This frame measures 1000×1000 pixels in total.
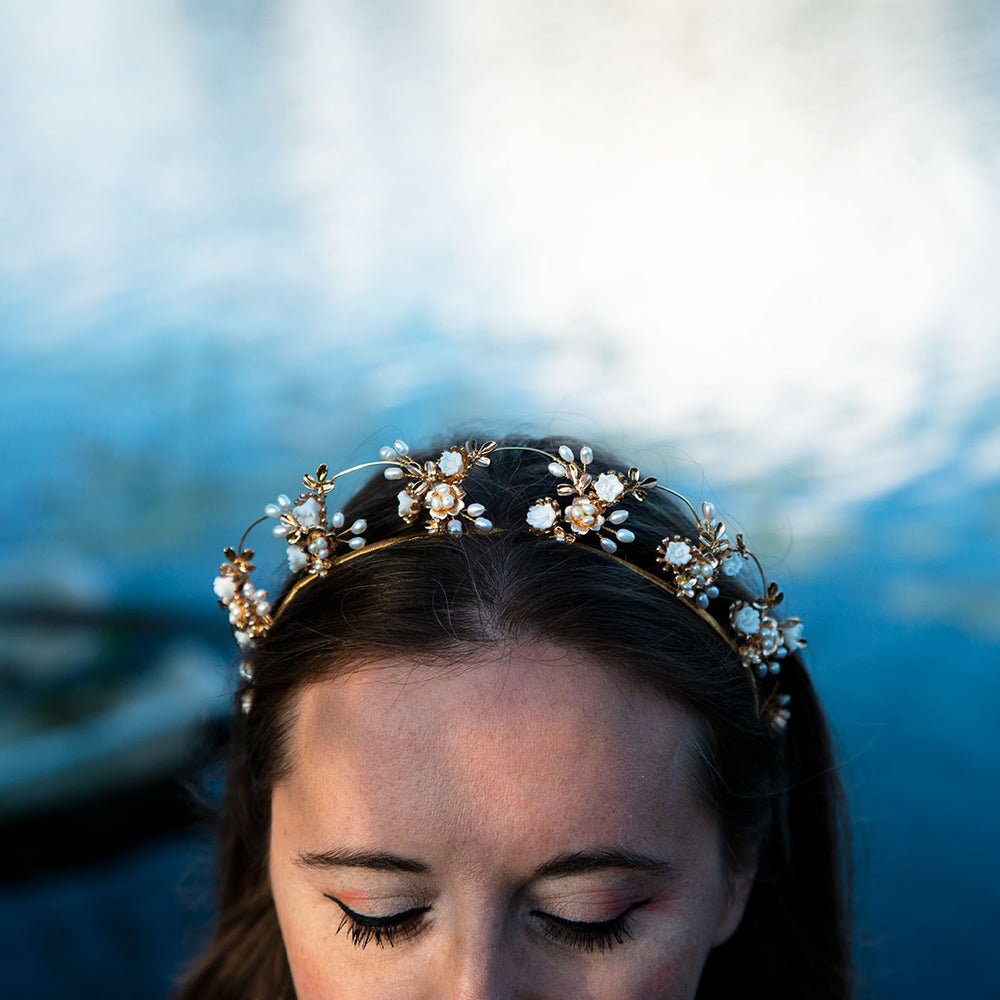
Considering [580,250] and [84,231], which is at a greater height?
[84,231]

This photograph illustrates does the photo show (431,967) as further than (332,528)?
No

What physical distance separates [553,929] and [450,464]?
49cm

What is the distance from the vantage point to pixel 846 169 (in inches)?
86.2

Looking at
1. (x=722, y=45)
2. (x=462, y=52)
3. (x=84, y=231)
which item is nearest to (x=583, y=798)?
(x=722, y=45)

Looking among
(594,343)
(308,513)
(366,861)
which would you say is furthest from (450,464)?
(594,343)

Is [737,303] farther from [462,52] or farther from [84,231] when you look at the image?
[84,231]

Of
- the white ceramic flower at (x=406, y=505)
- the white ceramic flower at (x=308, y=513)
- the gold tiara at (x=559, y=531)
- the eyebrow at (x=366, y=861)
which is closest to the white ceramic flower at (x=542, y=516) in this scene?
the gold tiara at (x=559, y=531)

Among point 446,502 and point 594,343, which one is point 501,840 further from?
point 594,343

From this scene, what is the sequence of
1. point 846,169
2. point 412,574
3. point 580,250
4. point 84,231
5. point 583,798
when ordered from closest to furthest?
point 583,798 → point 412,574 → point 846,169 → point 580,250 → point 84,231

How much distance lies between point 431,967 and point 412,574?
15.2 inches

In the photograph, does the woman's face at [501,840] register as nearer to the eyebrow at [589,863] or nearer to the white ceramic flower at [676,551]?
the eyebrow at [589,863]

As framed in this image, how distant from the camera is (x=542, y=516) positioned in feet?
3.38

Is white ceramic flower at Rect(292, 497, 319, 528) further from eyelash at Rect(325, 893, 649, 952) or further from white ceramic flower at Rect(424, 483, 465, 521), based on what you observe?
eyelash at Rect(325, 893, 649, 952)

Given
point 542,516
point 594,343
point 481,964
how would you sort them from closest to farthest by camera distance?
point 481,964 < point 542,516 < point 594,343
